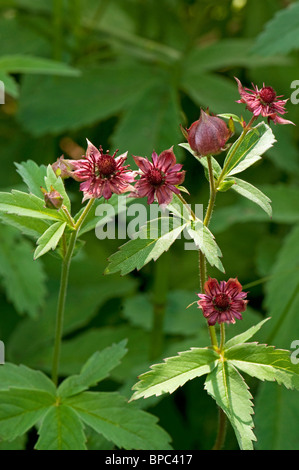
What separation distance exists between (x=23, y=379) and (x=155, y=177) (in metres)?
0.58

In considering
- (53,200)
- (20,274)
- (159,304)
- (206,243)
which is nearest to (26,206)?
(53,200)

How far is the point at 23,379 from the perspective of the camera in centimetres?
134

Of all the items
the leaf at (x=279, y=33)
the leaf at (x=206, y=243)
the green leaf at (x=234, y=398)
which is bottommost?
the green leaf at (x=234, y=398)

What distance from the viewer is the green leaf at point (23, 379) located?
4.34 ft

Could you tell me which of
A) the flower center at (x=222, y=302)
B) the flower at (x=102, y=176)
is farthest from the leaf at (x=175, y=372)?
the flower at (x=102, y=176)

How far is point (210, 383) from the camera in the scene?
110cm

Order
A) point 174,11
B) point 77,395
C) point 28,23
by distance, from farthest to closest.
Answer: point 174,11
point 28,23
point 77,395

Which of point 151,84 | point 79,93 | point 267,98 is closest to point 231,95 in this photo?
point 151,84

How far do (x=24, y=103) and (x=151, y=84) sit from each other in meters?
0.49

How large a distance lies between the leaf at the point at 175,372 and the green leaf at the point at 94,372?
220mm

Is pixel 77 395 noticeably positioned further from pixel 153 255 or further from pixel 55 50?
pixel 55 50

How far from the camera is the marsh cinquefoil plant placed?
3.45ft

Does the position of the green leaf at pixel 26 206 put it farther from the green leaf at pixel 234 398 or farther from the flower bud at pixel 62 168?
the green leaf at pixel 234 398

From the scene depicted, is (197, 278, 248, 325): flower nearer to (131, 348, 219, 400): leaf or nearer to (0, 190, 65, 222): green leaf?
(131, 348, 219, 400): leaf
